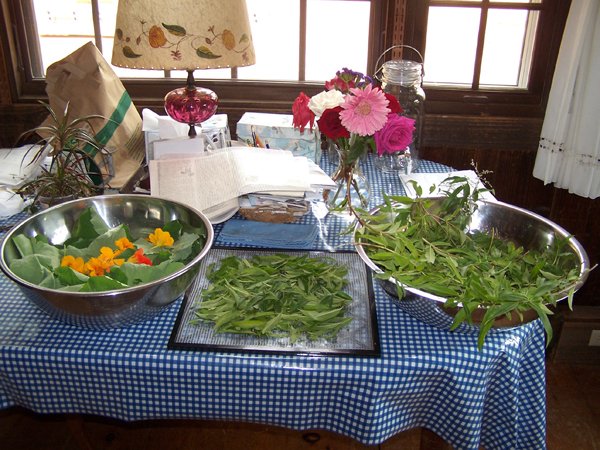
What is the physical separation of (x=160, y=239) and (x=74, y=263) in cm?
16

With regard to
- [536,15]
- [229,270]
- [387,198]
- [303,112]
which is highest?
[536,15]

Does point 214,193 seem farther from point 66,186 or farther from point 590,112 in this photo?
point 590,112

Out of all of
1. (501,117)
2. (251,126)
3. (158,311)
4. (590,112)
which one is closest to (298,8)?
(251,126)

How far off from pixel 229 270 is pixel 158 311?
18 cm

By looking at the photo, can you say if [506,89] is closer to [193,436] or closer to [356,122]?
[356,122]

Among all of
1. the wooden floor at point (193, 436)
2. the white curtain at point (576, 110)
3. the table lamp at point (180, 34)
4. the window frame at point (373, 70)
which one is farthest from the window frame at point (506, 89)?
the wooden floor at point (193, 436)

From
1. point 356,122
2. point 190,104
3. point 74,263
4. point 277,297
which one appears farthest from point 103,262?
point 190,104

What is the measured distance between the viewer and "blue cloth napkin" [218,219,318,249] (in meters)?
1.24

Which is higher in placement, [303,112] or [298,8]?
[298,8]

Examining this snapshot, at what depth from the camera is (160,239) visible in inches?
41.8

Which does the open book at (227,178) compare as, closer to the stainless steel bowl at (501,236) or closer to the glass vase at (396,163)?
the stainless steel bowl at (501,236)

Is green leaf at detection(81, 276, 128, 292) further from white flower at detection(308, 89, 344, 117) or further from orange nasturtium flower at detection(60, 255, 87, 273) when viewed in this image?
white flower at detection(308, 89, 344, 117)

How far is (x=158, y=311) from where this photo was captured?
949 millimetres

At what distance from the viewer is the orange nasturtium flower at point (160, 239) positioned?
3.48ft
